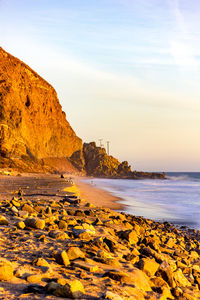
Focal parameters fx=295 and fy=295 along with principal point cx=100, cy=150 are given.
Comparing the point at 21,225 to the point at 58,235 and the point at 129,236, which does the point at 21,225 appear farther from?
the point at 129,236

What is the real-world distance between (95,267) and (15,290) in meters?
1.18

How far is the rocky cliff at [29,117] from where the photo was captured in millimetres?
46438

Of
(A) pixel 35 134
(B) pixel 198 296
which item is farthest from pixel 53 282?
(A) pixel 35 134

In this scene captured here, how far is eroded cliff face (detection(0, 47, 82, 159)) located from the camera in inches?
1833

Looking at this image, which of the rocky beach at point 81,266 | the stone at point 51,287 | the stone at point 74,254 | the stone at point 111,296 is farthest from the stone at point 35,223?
the stone at point 111,296

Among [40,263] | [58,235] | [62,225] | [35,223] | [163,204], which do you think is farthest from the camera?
[163,204]

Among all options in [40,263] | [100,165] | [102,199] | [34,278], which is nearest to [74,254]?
[40,263]

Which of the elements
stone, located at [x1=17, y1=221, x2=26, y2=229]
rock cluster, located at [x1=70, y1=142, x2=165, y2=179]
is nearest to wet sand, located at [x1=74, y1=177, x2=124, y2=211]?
stone, located at [x1=17, y1=221, x2=26, y2=229]

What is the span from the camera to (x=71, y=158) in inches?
3504

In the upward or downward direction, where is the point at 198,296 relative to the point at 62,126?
downward

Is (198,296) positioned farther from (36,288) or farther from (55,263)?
(36,288)

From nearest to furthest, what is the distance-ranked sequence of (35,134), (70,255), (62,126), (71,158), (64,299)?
(64,299) < (70,255) < (35,134) < (62,126) < (71,158)

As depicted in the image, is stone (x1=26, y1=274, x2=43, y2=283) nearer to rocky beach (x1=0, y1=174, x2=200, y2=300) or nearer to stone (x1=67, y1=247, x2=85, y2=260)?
rocky beach (x1=0, y1=174, x2=200, y2=300)

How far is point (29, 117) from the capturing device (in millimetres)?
64125
